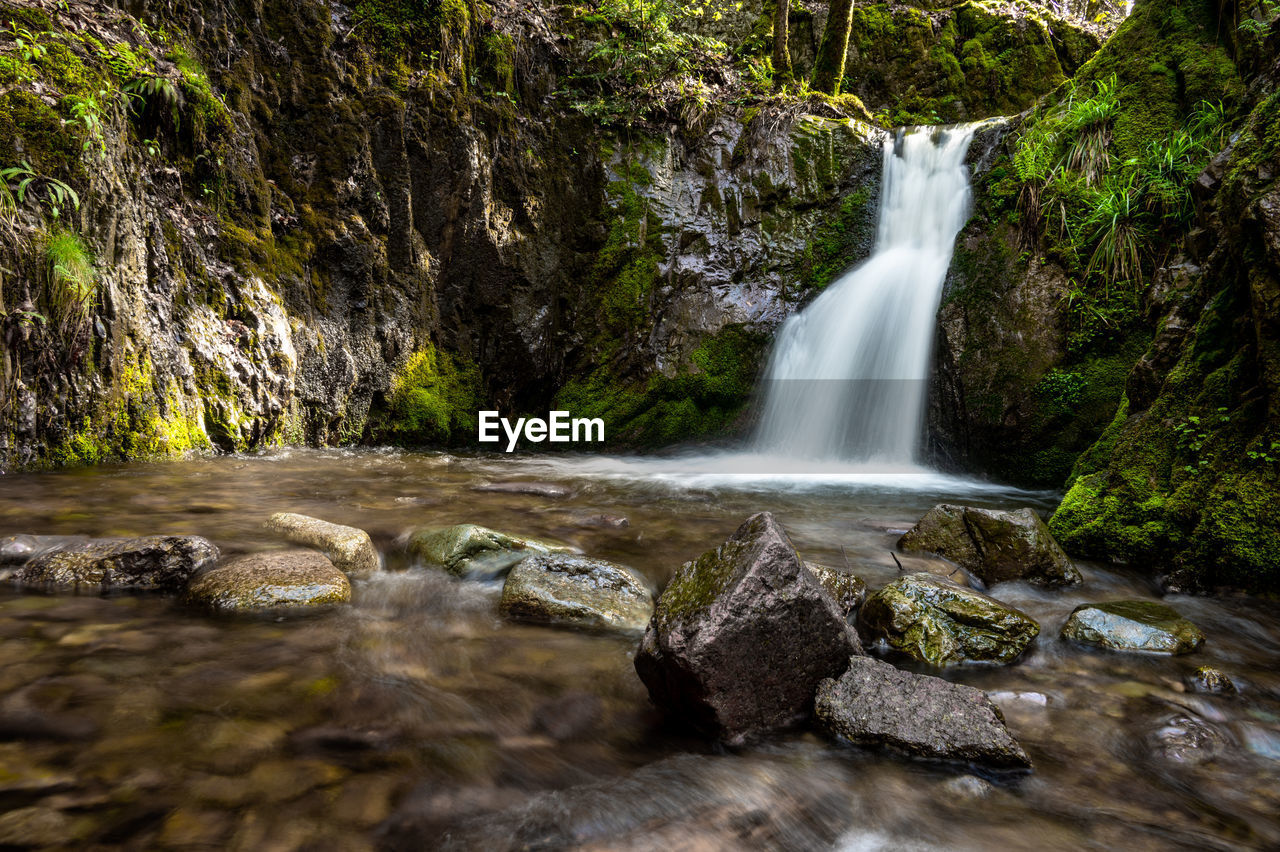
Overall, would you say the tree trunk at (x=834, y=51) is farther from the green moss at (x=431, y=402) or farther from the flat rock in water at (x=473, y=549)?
the flat rock in water at (x=473, y=549)

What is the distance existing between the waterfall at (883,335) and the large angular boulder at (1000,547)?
409cm

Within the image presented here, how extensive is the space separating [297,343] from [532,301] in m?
3.31

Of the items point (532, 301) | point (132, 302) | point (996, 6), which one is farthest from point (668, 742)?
point (996, 6)

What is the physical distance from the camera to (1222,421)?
3645 millimetres

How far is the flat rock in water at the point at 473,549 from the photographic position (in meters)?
3.42

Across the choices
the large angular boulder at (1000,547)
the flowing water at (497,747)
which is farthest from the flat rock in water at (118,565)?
the large angular boulder at (1000,547)

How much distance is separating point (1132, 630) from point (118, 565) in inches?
183

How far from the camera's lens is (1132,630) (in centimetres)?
277

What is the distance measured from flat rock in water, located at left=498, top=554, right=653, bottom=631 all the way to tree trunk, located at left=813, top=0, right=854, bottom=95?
11.3 metres

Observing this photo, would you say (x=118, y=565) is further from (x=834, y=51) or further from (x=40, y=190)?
(x=834, y=51)

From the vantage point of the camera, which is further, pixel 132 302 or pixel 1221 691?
pixel 132 302

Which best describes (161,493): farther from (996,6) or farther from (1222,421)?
(996,6)

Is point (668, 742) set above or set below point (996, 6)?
below

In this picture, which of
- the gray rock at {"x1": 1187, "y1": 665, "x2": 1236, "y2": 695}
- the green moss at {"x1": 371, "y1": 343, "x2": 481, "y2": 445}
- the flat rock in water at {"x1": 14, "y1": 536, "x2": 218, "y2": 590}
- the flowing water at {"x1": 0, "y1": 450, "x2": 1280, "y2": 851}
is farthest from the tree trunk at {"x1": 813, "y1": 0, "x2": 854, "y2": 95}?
the flat rock in water at {"x1": 14, "y1": 536, "x2": 218, "y2": 590}
